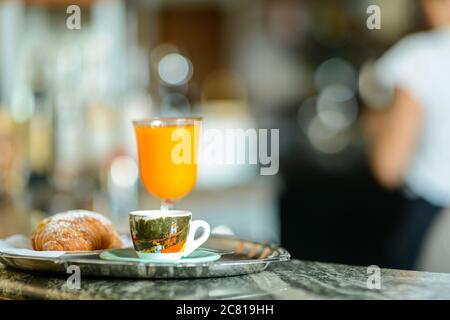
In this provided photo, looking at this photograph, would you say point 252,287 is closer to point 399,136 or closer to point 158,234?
point 158,234

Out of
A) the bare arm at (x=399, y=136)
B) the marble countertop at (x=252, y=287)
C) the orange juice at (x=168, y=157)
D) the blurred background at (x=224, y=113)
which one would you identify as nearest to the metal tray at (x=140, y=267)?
the marble countertop at (x=252, y=287)

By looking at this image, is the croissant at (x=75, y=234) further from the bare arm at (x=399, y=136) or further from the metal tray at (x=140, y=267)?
the bare arm at (x=399, y=136)

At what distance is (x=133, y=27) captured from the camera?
8156 millimetres

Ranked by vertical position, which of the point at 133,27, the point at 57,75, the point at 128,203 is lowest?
the point at 128,203

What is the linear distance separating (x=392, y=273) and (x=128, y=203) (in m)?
3.70

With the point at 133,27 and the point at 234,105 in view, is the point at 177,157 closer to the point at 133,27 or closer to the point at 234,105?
the point at 133,27

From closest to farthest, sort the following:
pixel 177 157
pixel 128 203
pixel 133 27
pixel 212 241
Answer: pixel 212 241, pixel 177 157, pixel 128 203, pixel 133 27

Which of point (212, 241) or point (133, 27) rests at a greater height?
point (133, 27)

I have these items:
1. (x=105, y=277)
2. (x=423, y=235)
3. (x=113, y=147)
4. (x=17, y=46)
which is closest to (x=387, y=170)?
(x=423, y=235)

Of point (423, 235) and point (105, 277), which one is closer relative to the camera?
point (105, 277)

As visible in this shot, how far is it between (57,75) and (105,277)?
13.3 feet

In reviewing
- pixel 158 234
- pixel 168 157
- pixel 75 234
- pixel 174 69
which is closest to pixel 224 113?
pixel 174 69

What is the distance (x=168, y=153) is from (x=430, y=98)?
146cm
